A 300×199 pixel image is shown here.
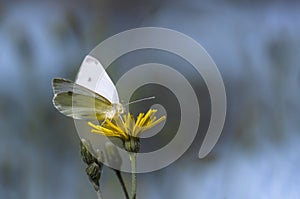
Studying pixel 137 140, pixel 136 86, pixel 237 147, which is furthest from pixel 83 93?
pixel 237 147

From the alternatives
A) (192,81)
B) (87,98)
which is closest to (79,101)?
(87,98)

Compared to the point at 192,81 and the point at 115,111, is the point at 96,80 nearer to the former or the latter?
the point at 115,111

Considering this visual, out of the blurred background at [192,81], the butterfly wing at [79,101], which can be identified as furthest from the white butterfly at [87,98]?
the blurred background at [192,81]

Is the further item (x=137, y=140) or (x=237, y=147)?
(x=237, y=147)

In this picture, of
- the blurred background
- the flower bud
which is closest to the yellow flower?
the flower bud

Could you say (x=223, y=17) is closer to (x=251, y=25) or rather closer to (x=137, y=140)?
(x=251, y=25)

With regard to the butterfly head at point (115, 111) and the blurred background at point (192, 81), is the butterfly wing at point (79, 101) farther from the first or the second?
the blurred background at point (192, 81)
